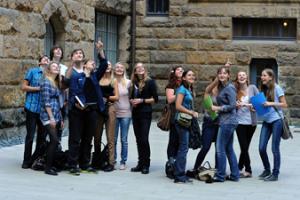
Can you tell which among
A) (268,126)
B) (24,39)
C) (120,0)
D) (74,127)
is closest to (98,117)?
(74,127)

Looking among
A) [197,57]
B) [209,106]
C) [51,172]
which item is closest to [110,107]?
[51,172]

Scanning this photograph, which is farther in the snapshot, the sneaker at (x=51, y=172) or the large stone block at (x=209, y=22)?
the large stone block at (x=209, y=22)

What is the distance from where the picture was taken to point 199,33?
20172 mm

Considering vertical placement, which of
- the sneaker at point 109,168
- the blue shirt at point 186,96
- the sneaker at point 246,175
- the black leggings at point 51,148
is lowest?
the sneaker at point 246,175

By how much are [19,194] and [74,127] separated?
204 cm

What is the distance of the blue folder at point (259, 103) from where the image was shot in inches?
421

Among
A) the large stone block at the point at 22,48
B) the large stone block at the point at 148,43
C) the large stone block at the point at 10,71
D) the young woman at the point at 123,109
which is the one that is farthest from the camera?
the large stone block at the point at 148,43

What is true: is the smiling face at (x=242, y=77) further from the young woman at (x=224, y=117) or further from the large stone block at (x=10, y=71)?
the large stone block at (x=10, y=71)

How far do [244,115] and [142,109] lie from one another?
5.56 ft

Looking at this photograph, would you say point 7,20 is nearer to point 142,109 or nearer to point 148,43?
point 142,109

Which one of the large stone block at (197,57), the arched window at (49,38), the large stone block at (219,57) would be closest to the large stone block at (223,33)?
the large stone block at (219,57)

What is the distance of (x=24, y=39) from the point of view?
14.4m

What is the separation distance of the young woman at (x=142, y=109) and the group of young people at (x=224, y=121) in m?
0.66

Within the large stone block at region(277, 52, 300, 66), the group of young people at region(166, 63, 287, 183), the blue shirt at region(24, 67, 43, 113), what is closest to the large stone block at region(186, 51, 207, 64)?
the large stone block at region(277, 52, 300, 66)
